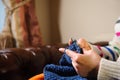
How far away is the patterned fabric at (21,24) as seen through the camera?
1.62 meters

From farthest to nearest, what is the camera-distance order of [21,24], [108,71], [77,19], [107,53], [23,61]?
[77,19] < [21,24] < [23,61] < [107,53] < [108,71]

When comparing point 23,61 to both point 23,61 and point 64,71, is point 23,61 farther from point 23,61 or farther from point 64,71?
point 64,71

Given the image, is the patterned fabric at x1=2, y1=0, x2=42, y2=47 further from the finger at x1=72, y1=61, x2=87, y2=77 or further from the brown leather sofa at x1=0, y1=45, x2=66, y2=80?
the finger at x1=72, y1=61, x2=87, y2=77

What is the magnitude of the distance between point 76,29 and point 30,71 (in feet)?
3.00

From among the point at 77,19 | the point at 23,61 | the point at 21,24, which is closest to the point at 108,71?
the point at 23,61

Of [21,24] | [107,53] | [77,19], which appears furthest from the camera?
[77,19]

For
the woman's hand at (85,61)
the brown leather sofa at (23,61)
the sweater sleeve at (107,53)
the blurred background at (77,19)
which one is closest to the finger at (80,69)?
the woman's hand at (85,61)

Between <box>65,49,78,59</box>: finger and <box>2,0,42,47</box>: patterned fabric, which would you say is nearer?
<box>65,49,78,59</box>: finger

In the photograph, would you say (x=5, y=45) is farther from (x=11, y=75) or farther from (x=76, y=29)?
(x=11, y=75)

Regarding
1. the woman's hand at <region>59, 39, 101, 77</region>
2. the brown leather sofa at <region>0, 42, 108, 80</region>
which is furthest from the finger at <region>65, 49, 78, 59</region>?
the brown leather sofa at <region>0, 42, 108, 80</region>

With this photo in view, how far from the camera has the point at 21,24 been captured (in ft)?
5.34

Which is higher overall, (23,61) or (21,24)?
(21,24)

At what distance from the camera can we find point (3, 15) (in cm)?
169

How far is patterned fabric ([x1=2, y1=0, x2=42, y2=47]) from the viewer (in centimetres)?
162
